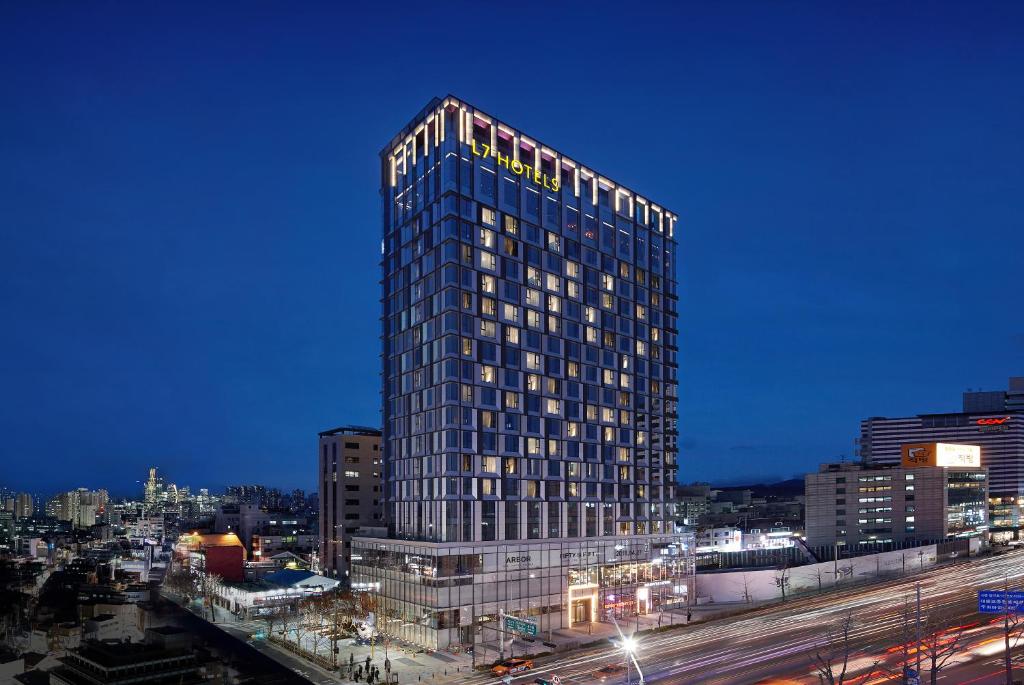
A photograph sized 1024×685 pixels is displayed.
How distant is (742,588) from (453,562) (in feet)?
177

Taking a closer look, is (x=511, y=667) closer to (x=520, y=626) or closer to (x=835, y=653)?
(x=520, y=626)

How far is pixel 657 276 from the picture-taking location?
448 feet

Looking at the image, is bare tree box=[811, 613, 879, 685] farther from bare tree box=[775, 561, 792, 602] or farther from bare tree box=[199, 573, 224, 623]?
bare tree box=[199, 573, 224, 623]

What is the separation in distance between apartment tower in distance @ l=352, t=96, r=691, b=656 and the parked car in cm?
Result: 2067

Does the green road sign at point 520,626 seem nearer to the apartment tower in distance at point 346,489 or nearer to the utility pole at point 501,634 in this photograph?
the utility pole at point 501,634

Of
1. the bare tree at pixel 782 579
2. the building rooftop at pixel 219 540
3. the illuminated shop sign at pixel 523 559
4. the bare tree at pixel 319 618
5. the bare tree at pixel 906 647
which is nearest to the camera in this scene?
the bare tree at pixel 906 647

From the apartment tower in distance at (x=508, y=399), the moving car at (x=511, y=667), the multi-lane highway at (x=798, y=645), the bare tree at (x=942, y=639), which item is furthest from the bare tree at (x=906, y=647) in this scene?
the apartment tower in distance at (x=508, y=399)

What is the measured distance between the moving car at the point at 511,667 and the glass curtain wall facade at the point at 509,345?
2184 centimetres

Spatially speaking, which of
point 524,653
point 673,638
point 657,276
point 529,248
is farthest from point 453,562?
point 657,276

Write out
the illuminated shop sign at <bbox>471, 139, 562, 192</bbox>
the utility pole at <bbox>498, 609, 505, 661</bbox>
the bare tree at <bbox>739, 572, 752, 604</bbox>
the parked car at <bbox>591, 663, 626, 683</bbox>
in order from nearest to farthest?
the parked car at <bbox>591, 663, 626, 683</bbox>
the utility pole at <bbox>498, 609, 505, 661</bbox>
the illuminated shop sign at <bbox>471, 139, 562, 192</bbox>
the bare tree at <bbox>739, 572, 752, 604</bbox>

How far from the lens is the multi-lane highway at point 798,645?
76.9 metres

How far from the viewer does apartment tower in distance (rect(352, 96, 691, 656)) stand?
336 ft

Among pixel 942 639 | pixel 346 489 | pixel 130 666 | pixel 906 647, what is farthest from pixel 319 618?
pixel 942 639

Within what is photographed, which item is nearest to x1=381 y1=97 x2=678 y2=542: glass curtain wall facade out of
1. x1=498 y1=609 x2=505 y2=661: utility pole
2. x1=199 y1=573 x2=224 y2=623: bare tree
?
x1=498 y1=609 x2=505 y2=661: utility pole
